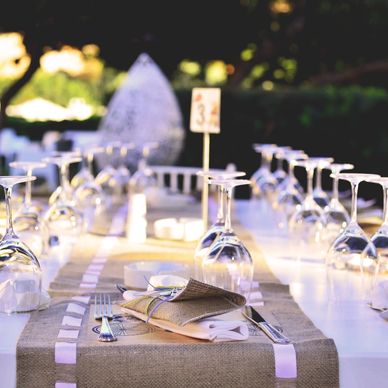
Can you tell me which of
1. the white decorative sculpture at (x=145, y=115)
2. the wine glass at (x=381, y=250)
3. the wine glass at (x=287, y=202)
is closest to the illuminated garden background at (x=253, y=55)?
the white decorative sculpture at (x=145, y=115)

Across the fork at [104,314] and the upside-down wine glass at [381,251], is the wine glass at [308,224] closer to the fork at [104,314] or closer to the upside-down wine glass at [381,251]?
the upside-down wine glass at [381,251]

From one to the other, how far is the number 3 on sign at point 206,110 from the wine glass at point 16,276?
1421 mm

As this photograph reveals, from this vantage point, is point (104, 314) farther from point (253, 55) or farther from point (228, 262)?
point (253, 55)

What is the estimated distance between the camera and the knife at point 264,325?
1978mm

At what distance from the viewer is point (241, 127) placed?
8836 mm

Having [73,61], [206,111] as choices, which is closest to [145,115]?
[206,111]

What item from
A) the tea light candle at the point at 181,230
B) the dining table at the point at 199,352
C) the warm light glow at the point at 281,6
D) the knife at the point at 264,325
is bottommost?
the tea light candle at the point at 181,230

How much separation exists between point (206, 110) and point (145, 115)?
436 cm

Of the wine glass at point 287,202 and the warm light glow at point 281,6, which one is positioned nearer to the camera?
the wine glass at point 287,202

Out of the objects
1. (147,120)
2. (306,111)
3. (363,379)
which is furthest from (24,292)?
(306,111)

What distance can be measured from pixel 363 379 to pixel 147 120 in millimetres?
6105

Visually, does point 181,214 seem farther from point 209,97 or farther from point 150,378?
point 150,378

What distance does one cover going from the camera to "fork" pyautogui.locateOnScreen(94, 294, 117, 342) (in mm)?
1970

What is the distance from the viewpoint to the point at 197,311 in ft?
6.51
